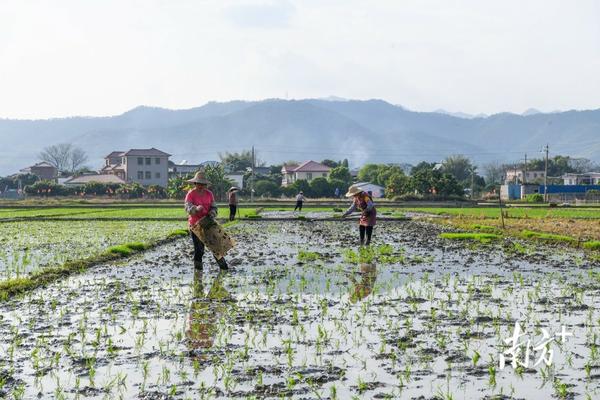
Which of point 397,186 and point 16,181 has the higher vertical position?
point 397,186

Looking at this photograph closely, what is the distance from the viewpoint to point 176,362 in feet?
21.7

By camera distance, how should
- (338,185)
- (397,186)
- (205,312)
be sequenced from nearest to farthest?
(205,312)
(397,186)
(338,185)

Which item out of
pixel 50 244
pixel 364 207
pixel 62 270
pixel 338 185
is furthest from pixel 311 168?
pixel 62 270

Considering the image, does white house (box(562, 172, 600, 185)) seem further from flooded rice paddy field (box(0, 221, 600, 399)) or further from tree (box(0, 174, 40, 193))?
flooded rice paddy field (box(0, 221, 600, 399))

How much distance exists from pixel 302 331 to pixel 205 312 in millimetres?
1710

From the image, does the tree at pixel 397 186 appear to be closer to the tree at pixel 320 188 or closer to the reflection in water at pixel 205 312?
the tree at pixel 320 188

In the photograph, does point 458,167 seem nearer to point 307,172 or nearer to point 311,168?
point 311,168

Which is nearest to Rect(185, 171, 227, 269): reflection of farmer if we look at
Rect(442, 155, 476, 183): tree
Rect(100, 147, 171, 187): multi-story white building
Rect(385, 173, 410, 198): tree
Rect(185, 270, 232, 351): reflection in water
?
Rect(185, 270, 232, 351): reflection in water

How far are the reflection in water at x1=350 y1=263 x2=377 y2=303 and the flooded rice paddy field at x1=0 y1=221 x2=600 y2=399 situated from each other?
1.2 inches

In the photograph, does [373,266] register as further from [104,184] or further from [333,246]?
[104,184]

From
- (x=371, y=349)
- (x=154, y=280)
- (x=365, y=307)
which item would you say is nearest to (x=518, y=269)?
(x=365, y=307)

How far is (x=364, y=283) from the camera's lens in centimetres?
1178

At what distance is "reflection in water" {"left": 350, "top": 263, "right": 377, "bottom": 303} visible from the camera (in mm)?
10469

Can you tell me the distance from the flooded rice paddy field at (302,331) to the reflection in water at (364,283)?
0.10ft
